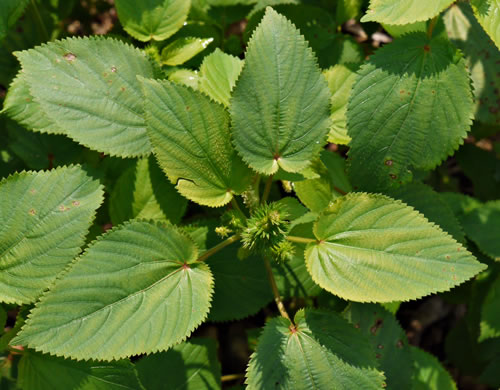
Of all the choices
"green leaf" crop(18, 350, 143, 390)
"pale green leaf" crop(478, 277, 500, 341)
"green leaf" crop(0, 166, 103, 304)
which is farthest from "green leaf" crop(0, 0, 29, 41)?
"pale green leaf" crop(478, 277, 500, 341)

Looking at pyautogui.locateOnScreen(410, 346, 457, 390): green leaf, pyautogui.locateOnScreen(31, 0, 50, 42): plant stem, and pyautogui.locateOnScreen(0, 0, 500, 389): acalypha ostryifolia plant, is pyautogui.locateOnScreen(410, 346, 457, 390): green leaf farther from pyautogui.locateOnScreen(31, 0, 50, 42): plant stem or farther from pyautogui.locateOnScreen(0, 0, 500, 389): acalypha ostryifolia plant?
pyautogui.locateOnScreen(31, 0, 50, 42): plant stem

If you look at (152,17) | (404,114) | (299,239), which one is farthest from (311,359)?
Result: (152,17)

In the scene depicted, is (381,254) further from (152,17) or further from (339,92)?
(152,17)

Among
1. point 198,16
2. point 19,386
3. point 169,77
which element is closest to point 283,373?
point 19,386

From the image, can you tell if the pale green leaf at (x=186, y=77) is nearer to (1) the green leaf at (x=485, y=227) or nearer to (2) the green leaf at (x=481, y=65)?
(2) the green leaf at (x=481, y=65)

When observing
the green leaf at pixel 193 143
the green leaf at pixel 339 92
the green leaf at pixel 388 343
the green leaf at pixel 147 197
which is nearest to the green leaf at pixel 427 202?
the green leaf at pixel 339 92

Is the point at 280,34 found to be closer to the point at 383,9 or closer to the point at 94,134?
the point at 383,9
